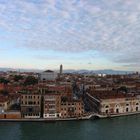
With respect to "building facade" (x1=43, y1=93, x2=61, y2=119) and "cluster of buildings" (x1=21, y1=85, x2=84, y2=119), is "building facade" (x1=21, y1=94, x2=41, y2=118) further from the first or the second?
"building facade" (x1=43, y1=93, x2=61, y2=119)

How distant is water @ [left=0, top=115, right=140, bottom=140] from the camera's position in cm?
1310

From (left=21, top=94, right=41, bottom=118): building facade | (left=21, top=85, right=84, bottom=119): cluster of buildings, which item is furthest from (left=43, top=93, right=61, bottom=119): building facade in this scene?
(left=21, top=94, right=41, bottom=118): building facade

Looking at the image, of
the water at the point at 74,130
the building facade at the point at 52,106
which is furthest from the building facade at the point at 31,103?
the water at the point at 74,130

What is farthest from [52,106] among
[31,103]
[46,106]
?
[31,103]

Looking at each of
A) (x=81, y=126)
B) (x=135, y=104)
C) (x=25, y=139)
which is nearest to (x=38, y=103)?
(x=81, y=126)

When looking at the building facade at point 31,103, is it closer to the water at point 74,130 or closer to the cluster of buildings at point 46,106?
the cluster of buildings at point 46,106

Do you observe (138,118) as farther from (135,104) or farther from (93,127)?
(93,127)

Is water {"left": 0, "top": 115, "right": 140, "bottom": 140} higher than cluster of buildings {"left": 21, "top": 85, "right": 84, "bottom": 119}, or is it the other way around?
cluster of buildings {"left": 21, "top": 85, "right": 84, "bottom": 119}

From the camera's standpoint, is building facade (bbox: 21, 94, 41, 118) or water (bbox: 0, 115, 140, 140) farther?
building facade (bbox: 21, 94, 41, 118)

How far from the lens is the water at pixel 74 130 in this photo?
13.1 metres

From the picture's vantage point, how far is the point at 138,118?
17734 millimetres

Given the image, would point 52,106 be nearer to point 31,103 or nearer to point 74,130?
point 31,103

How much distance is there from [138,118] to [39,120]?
233 inches

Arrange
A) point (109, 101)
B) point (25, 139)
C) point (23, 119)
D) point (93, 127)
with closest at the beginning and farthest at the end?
point (25, 139)
point (93, 127)
point (23, 119)
point (109, 101)
